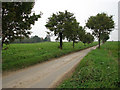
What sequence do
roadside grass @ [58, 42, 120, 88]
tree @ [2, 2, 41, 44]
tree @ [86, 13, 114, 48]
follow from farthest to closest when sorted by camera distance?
tree @ [86, 13, 114, 48] < tree @ [2, 2, 41, 44] < roadside grass @ [58, 42, 120, 88]

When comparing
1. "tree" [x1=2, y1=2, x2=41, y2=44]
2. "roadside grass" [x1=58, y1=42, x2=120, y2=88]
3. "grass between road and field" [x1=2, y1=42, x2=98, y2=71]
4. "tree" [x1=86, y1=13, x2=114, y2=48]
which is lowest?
"roadside grass" [x1=58, y1=42, x2=120, y2=88]

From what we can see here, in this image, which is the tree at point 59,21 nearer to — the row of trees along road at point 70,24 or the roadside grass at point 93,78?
the row of trees along road at point 70,24

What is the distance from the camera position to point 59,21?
27.8 m

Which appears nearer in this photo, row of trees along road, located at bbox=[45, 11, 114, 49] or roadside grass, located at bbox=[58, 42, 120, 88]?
roadside grass, located at bbox=[58, 42, 120, 88]

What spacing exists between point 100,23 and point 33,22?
26162 millimetres

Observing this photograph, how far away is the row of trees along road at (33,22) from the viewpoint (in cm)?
1004

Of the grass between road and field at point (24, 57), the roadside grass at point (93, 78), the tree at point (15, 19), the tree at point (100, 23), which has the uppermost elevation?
the tree at point (100, 23)

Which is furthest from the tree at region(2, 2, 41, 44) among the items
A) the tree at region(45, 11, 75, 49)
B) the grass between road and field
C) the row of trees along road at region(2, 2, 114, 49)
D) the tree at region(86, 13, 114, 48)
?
the tree at region(86, 13, 114, 48)

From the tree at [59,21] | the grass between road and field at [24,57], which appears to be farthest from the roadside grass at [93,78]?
the tree at [59,21]

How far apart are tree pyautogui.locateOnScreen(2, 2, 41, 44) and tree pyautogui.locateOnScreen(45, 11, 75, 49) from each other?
14.4 metres

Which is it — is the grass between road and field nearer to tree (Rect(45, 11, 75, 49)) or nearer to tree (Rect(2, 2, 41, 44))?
tree (Rect(2, 2, 41, 44))

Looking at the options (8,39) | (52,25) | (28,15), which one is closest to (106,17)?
(52,25)

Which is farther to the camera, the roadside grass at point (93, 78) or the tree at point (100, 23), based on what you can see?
the tree at point (100, 23)

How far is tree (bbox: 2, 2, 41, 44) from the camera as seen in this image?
31.6ft
